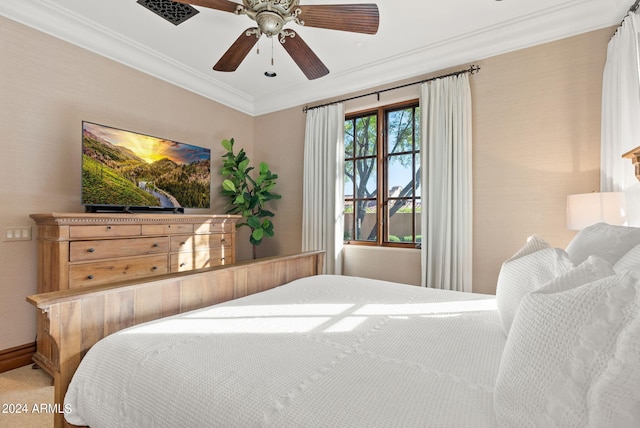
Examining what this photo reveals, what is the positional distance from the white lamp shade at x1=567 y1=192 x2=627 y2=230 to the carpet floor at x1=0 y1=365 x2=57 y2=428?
332 cm

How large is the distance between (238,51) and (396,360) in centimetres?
221

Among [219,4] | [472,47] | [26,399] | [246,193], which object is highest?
[472,47]

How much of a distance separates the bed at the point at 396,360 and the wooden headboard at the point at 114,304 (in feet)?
0.04

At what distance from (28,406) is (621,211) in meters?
3.92

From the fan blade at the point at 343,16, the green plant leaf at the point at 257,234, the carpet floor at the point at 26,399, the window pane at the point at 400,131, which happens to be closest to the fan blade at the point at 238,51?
the fan blade at the point at 343,16

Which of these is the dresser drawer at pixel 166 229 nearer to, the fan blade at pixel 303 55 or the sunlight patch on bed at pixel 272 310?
the sunlight patch on bed at pixel 272 310

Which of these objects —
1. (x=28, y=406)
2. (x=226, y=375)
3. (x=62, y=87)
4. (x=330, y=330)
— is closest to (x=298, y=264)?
(x=330, y=330)

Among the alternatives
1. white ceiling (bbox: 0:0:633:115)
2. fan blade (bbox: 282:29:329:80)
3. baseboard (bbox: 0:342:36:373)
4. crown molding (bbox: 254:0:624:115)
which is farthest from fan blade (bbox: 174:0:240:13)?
baseboard (bbox: 0:342:36:373)

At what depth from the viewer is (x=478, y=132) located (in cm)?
301

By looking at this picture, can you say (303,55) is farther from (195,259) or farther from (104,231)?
(195,259)

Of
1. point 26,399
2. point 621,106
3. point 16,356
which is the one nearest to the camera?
point 26,399

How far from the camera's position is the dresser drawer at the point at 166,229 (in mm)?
2840

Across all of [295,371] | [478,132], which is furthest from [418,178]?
[295,371]

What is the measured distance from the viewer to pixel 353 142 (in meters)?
3.90
